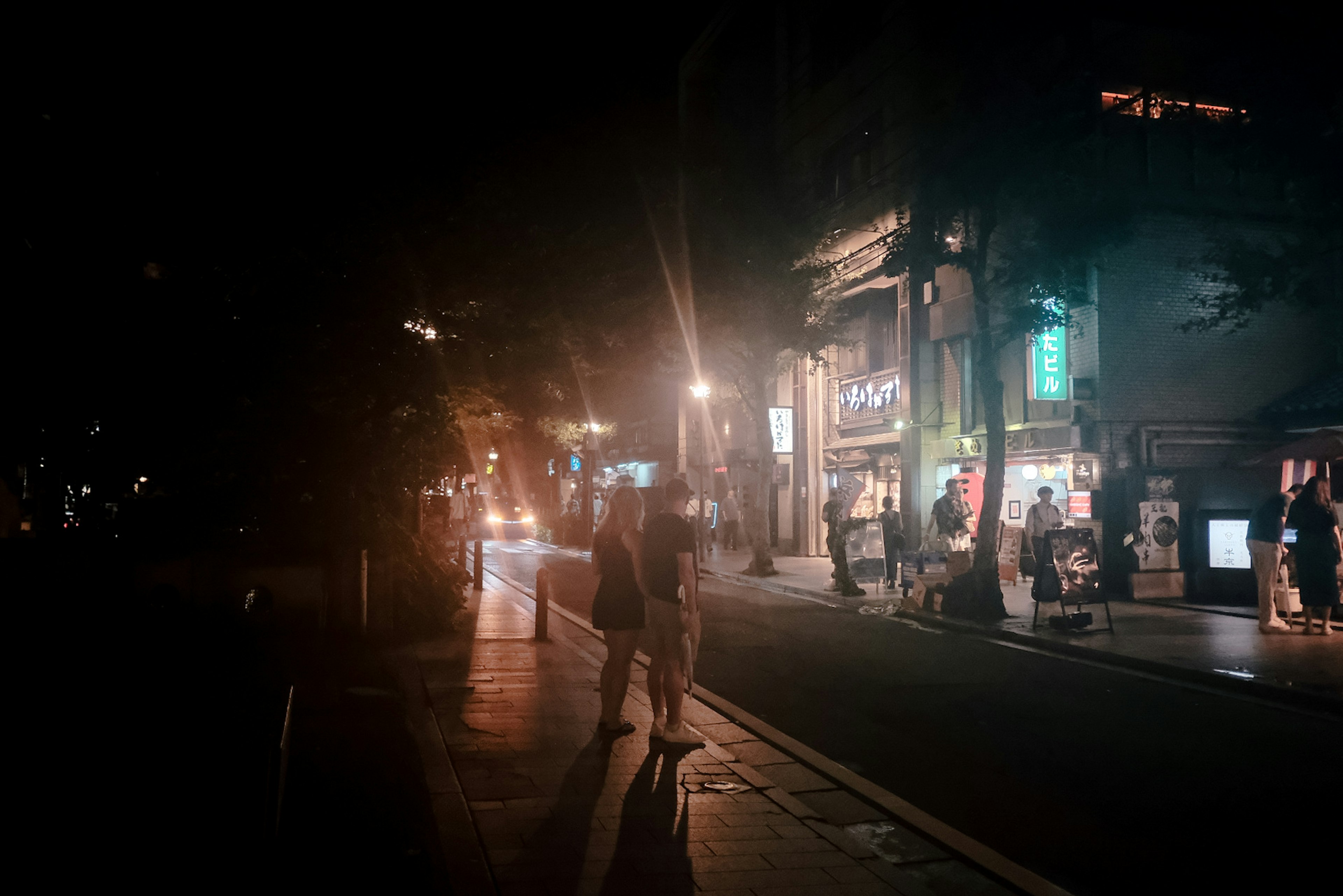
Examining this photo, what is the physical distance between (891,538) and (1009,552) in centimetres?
229

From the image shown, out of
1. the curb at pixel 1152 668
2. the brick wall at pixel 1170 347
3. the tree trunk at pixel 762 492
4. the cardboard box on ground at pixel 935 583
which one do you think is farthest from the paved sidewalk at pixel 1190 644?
the tree trunk at pixel 762 492

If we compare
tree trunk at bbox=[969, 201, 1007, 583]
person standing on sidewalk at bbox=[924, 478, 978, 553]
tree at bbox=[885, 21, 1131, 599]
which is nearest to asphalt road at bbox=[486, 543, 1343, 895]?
tree trunk at bbox=[969, 201, 1007, 583]

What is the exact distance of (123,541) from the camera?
1301 cm

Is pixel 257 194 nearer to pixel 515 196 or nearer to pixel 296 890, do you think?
pixel 515 196

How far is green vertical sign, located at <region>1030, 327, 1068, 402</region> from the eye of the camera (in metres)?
19.1

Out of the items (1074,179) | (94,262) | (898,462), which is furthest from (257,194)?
(898,462)

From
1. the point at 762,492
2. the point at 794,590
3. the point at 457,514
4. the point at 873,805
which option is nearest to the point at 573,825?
the point at 873,805

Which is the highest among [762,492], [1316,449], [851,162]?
[851,162]

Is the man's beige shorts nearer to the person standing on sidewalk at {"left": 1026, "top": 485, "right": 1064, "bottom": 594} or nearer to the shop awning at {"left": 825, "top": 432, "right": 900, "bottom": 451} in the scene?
the person standing on sidewalk at {"left": 1026, "top": 485, "right": 1064, "bottom": 594}

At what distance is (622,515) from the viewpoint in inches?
295

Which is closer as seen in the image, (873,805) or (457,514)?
(873,805)

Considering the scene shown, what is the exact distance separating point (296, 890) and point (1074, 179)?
54.6 ft

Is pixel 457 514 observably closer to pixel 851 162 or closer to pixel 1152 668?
pixel 851 162

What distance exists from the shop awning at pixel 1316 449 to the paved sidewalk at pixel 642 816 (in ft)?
35.6
